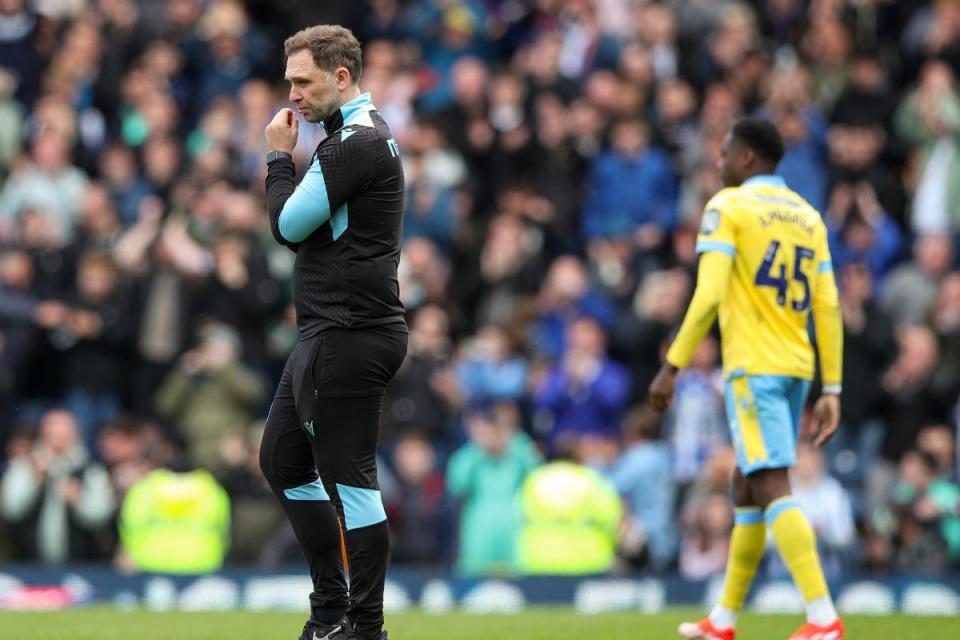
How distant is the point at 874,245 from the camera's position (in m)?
15.6

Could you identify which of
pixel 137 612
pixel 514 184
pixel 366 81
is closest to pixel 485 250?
pixel 514 184

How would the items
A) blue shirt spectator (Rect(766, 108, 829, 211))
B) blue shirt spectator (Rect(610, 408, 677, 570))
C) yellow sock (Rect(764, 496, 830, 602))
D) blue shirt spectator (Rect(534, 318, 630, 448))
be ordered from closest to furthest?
yellow sock (Rect(764, 496, 830, 602))
blue shirt spectator (Rect(610, 408, 677, 570))
blue shirt spectator (Rect(534, 318, 630, 448))
blue shirt spectator (Rect(766, 108, 829, 211))

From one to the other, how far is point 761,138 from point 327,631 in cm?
325

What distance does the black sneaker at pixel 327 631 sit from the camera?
7281mm

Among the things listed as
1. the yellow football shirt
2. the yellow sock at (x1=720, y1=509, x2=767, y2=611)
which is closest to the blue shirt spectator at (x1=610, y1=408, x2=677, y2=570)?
the yellow sock at (x1=720, y1=509, x2=767, y2=611)

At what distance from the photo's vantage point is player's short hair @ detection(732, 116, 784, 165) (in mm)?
8555

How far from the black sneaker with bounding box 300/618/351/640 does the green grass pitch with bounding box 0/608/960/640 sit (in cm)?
134

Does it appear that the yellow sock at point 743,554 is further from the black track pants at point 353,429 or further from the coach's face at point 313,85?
the coach's face at point 313,85

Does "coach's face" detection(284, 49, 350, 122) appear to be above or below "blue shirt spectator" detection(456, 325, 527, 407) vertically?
above

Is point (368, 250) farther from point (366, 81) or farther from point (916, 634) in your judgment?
point (366, 81)

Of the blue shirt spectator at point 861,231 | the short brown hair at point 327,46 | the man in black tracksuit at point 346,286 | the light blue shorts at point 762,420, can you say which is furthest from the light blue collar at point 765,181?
the blue shirt spectator at point 861,231

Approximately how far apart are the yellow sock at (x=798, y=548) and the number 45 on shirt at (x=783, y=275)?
1.00m

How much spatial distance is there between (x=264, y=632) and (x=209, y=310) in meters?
6.61

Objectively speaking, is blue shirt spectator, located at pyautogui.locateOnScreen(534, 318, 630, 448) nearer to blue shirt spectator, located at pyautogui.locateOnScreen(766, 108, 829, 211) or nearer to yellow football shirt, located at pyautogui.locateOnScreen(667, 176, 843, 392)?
blue shirt spectator, located at pyautogui.locateOnScreen(766, 108, 829, 211)
